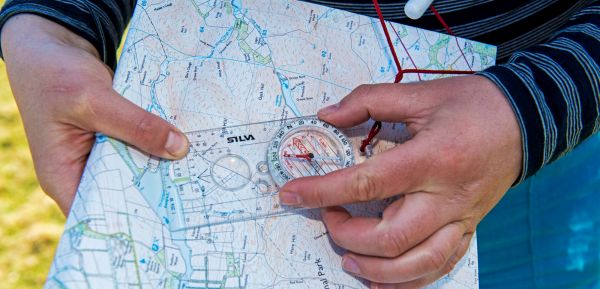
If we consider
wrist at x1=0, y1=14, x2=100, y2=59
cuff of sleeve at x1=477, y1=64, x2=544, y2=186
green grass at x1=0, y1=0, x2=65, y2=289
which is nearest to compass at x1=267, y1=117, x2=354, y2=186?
cuff of sleeve at x1=477, y1=64, x2=544, y2=186

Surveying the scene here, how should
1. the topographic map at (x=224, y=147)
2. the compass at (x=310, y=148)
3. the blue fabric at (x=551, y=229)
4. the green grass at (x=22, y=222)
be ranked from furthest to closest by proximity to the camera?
the green grass at (x=22, y=222), the blue fabric at (x=551, y=229), the compass at (x=310, y=148), the topographic map at (x=224, y=147)

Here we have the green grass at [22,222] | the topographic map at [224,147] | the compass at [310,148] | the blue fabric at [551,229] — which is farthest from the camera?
the green grass at [22,222]

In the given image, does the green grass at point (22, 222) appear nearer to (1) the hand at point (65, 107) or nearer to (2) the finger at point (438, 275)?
(1) the hand at point (65, 107)

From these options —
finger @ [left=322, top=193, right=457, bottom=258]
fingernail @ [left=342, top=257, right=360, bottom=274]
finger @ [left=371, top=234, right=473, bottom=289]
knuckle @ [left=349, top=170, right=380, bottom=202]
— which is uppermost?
knuckle @ [left=349, top=170, right=380, bottom=202]

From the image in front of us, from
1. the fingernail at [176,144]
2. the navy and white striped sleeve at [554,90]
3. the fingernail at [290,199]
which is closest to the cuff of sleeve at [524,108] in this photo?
the navy and white striped sleeve at [554,90]

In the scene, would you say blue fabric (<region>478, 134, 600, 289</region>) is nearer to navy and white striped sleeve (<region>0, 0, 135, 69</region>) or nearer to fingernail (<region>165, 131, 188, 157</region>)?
fingernail (<region>165, 131, 188, 157</region>)

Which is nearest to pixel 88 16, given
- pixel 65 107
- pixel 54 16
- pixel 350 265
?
pixel 54 16
